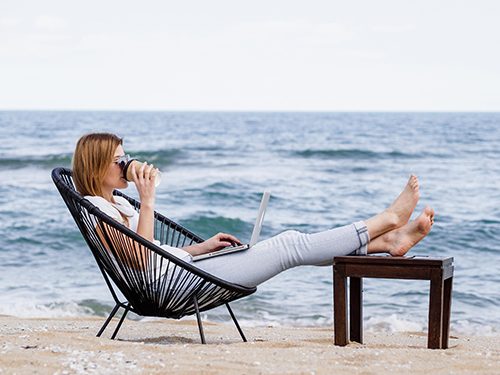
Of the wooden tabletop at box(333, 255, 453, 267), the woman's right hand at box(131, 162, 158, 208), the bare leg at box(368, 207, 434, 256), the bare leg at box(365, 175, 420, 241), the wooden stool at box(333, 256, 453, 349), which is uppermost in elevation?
the woman's right hand at box(131, 162, 158, 208)

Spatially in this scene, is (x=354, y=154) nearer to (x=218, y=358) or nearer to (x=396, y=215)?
(x=396, y=215)

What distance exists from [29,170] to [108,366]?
1492cm

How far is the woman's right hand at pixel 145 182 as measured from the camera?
3568 mm

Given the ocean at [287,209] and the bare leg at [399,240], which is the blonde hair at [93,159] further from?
the ocean at [287,209]

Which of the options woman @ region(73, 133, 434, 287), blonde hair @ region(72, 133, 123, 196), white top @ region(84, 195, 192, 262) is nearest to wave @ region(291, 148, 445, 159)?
white top @ region(84, 195, 192, 262)

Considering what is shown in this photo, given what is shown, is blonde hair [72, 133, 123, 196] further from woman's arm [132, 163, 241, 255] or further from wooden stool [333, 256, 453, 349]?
wooden stool [333, 256, 453, 349]

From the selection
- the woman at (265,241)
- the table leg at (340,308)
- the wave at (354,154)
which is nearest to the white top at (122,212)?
the woman at (265,241)

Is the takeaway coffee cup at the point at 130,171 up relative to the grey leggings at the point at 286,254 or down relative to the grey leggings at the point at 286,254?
up

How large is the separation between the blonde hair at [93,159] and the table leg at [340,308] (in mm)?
1017

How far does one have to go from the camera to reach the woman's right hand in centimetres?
357

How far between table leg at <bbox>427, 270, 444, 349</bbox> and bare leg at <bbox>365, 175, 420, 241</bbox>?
27cm

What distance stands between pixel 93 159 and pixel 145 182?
9.6 inches

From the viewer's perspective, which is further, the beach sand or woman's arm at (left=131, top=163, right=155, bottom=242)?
woman's arm at (left=131, top=163, right=155, bottom=242)

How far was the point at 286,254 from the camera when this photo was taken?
3584 millimetres
